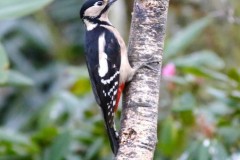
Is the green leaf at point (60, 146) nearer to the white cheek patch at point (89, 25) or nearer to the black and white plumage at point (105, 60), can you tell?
the black and white plumage at point (105, 60)

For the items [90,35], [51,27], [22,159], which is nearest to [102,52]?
[90,35]

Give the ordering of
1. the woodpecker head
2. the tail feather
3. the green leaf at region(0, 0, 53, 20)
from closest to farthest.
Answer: the tail feather, the woodpecker head, the green leaf at region(0, 0, 53, 20)

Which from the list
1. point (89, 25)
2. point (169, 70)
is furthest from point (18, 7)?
point (169, 70)

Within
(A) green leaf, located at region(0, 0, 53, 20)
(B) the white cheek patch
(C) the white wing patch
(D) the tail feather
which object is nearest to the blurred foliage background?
(A) green leaf, located at region(0, 0, 53, 20)

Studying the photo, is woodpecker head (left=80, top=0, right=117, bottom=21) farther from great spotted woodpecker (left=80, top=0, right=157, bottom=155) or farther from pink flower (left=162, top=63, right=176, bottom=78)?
pink flower (left=162, top=63, right=176, bottom=78)

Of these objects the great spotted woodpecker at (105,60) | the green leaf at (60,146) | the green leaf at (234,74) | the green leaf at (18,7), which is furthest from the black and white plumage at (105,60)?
the green leaf at (234,74)
